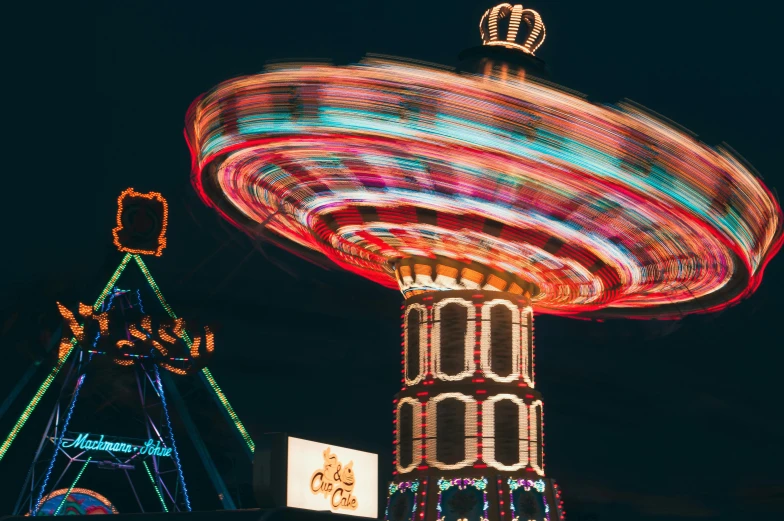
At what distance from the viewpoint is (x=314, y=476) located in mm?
29984

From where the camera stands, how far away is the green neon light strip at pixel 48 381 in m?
40.3

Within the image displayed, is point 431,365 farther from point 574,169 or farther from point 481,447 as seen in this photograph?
point 574,169

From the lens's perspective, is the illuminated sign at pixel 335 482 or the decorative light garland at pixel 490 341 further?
the decorative light garland at pixel 490 341

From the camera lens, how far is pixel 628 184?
28672 mm

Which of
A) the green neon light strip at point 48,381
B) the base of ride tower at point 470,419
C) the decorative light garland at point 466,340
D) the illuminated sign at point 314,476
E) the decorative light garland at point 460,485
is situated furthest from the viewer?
the green neon light strip at point 48,381

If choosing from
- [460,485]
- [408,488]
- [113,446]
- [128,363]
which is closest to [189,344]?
[128,363]

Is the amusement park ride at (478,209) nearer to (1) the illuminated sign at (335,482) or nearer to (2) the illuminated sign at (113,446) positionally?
(1) the illuminated sign at (335,482)

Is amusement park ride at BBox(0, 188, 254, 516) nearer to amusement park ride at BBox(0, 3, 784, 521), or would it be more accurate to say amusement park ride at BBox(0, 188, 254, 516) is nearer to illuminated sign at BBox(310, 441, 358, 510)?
amusement park ride at BBox(0, 3, 784, 521)

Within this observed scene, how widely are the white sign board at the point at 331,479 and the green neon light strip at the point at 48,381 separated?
13104mm

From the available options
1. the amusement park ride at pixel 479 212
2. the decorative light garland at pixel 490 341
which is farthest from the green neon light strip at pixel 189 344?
the decorative light garland at pixel 490 341

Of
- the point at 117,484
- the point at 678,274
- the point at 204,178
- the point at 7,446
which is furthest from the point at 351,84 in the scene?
the point at 117,484

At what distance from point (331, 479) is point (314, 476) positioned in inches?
43.4

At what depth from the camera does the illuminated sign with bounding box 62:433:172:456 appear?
39.8m

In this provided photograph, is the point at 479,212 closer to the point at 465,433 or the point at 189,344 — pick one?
the point at 465,433
